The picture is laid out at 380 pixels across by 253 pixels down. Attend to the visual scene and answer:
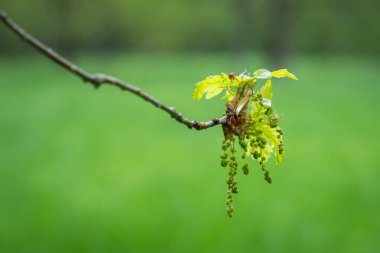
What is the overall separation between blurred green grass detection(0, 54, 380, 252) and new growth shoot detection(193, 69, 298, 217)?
402 cm

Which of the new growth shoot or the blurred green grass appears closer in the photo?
the new growth shoot

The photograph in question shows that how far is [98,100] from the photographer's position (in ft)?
52.5

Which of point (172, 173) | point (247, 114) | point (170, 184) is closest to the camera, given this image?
point (247, 114)

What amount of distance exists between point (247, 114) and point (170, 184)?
20.1 ft

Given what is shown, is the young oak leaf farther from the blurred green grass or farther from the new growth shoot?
the blurred green grass

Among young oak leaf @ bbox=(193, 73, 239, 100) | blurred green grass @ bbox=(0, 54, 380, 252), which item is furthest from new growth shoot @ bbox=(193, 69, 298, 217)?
blurred green grass @ bbox=(0, 54, 380, 252)

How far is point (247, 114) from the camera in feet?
5.00

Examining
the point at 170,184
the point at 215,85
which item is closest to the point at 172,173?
the point at 170,184

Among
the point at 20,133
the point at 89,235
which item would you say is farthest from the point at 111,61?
the point at 89,235

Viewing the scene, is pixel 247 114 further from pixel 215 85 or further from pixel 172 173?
pixel 172 173

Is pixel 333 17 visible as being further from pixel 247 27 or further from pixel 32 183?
pixel 32 183

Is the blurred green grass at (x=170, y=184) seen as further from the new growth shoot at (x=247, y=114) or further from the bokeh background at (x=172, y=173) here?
the new growth shoot at (x=247, y=114)

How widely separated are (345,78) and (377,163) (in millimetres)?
14862

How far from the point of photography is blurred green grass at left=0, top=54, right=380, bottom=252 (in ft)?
18.8
